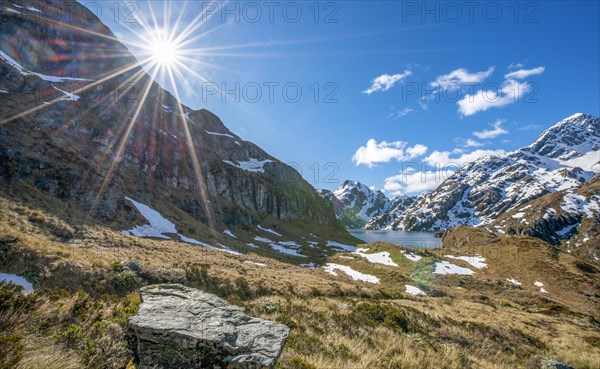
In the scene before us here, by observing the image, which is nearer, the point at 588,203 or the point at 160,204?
the point at 160,204

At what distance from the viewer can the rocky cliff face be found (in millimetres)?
39938

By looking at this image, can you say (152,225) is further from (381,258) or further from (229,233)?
(381,258)

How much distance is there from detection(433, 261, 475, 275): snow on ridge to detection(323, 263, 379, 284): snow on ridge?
13618mm

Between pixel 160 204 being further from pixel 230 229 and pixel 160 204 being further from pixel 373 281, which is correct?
pixel 373 281

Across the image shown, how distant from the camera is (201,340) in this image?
5438mm

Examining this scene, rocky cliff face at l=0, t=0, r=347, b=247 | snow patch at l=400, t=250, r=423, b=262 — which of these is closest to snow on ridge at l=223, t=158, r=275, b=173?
rocky cliff face at l=0, t=0, r=347, b=247

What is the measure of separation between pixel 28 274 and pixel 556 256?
7594 centimetres

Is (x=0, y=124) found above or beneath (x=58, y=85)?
beneath

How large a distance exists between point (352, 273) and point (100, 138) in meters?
59.7

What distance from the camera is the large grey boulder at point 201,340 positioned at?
17.4 ft

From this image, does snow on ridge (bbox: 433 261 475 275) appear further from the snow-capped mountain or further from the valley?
the snow-capped mountain

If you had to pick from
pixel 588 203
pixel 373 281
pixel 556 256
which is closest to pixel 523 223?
pixel 588 203

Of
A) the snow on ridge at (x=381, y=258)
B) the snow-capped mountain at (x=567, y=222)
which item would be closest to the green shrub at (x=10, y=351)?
the snow on ridge at (x=381, y=258)

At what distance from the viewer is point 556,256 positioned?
54.3 m
